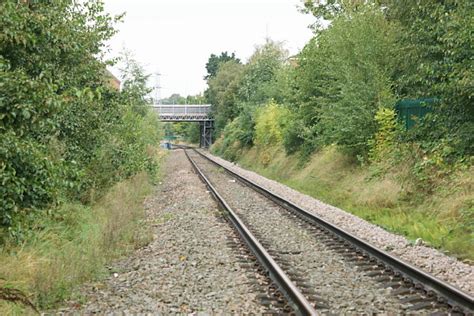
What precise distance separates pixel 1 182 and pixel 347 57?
16.1 metres

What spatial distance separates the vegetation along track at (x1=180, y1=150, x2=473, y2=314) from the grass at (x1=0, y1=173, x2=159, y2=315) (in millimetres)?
2749

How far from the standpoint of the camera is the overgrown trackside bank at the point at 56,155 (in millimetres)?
5457

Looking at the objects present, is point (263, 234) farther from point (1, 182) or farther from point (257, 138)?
point (257, 138)

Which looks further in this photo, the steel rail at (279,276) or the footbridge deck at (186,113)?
the footbridge deck at (186,113)

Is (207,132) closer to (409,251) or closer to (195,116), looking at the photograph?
(195,116)

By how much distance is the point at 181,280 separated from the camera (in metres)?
7.54

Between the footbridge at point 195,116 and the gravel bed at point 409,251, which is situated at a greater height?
the footbridge at point 195,116

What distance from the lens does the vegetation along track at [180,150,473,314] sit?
6.09 meters

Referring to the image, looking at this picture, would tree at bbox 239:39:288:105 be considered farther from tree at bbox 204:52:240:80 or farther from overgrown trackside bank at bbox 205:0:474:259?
tree at bbox 204:52:240:80

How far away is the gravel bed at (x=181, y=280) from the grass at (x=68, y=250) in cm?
29

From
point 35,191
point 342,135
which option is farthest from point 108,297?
point 342,135

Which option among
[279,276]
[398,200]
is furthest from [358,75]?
[279,276]

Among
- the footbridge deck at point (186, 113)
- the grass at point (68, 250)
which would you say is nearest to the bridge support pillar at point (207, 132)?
the footbridge deck at point (186, 113)

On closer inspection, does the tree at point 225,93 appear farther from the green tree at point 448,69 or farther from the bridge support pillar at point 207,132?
the green tree at point 448,69
